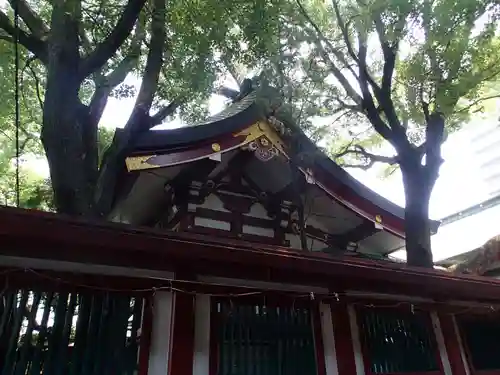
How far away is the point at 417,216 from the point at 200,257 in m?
3.89

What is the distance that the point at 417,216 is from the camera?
6.67 meters

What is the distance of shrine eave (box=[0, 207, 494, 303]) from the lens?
11.6 feet

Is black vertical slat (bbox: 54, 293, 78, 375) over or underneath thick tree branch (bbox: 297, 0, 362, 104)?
underneath

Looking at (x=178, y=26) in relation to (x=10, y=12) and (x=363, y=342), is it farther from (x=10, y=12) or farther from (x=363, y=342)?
(x=363, y=342)

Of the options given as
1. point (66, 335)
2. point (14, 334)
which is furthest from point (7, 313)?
point (66, 335)

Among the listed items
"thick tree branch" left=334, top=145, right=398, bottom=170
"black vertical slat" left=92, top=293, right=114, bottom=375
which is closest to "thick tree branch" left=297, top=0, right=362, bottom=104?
"thick tree branch" left=334, top=145, right=398, bottom=170

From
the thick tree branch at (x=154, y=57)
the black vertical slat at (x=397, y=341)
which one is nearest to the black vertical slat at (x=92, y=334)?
the thick tree branch at (x=154, y=57)

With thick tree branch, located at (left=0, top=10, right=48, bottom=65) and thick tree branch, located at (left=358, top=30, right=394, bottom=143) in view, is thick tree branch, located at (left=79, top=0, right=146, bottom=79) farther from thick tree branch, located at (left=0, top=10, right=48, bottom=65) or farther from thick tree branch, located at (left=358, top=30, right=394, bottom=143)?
thick tree branch, located at (left=358, top=30, right=394, bottom=143)

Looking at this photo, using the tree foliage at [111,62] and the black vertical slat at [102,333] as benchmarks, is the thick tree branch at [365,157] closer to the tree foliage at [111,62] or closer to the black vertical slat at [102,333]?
the tree foliage at [111,62]

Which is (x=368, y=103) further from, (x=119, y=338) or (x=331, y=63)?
(x=119, y=338)

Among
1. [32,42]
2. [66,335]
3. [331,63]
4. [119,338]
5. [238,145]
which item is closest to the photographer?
[66,335]

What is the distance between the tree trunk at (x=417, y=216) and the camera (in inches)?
254

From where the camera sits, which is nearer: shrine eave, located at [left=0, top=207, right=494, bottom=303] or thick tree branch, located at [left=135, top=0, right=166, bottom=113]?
shrine eave, located at [left=0, top=207, right=494, bottom=303]

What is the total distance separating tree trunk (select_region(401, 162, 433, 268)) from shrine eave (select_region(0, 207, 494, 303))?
76cm
